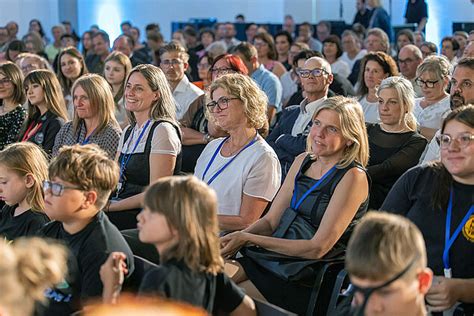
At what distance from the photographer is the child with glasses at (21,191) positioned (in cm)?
358

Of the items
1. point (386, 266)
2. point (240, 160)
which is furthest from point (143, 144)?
point (386, 266)

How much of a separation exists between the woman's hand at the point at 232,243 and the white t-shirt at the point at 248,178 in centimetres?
38

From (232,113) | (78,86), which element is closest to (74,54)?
(78,86)

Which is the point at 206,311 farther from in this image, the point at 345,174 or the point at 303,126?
the point at 303,126

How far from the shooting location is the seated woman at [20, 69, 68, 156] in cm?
552

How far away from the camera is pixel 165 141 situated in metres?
4.43

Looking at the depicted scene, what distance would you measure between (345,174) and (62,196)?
1.18m

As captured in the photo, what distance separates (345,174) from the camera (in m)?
3.43

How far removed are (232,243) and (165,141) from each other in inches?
42.2

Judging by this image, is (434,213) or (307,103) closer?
(434,213)

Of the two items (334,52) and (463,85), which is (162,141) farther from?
(334,52)

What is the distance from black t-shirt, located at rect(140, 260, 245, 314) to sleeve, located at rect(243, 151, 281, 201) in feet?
4.57

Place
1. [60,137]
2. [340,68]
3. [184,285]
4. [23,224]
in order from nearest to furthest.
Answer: [184,285] → [23,224] → [60,137] → [340,68]

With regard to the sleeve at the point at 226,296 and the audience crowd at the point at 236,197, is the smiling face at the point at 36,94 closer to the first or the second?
the audience crowd at the point at 236,197
